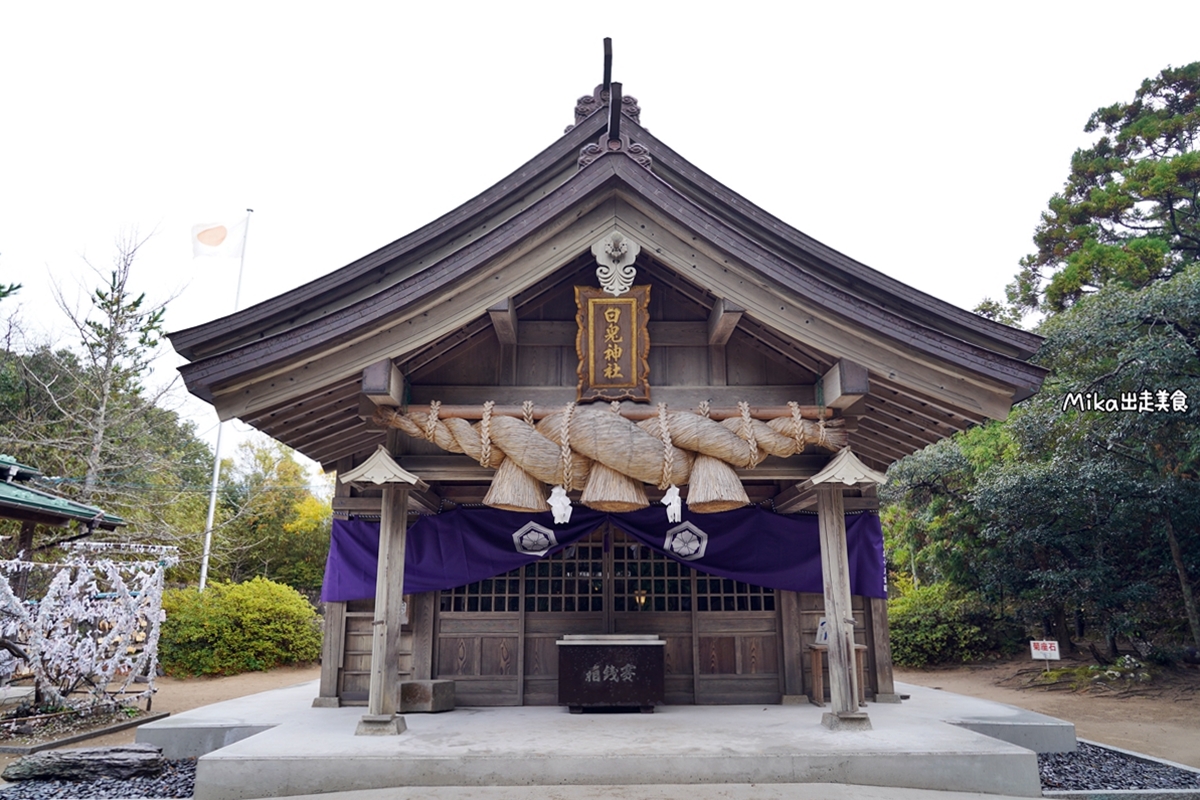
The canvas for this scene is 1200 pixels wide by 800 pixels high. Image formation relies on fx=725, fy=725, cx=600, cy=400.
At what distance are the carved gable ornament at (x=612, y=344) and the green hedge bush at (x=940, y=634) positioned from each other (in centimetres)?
1493

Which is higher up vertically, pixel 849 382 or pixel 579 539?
pixel 849 382

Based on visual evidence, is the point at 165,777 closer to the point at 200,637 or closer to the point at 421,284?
the point at 421,284

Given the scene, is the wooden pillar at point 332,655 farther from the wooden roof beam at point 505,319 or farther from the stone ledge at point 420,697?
the wooden roof beam at point 505,319

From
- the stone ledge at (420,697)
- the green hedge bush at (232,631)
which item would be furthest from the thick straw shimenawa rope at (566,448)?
the green hedge bush at (232,631)

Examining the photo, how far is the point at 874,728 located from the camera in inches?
256

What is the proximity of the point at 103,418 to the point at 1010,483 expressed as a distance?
74.8 feet

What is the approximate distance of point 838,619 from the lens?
6.46 meters

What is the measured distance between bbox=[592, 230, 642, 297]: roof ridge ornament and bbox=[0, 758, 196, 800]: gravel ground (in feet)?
17.9

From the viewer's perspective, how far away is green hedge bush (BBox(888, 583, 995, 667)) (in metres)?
19.1

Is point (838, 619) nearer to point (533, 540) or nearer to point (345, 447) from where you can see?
point (533, 540)

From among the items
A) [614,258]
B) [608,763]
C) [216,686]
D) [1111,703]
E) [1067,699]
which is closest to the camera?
[608,763]

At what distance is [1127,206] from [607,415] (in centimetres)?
2190

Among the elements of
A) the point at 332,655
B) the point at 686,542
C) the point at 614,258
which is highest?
the point at 614,258

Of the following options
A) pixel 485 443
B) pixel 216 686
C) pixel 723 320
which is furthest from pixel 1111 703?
pixel 216 686
